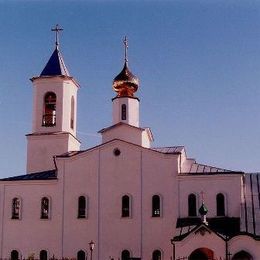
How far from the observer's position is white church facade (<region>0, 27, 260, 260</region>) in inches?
1199

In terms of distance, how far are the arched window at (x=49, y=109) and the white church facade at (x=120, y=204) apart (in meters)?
2.86

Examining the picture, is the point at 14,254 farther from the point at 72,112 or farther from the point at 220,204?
the point at 220,204

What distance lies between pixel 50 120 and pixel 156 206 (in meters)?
8.65

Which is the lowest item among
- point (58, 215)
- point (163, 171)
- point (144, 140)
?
point (58, 215)

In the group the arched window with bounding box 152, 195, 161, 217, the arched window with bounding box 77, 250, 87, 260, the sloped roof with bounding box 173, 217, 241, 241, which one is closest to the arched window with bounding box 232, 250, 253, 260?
the sloped roof with bounding box 173, 217, 241, 241

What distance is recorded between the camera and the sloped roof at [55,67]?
118 ft

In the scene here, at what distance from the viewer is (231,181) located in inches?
1216

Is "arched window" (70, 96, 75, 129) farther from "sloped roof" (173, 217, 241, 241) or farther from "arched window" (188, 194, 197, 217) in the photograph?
"sloped roof" (173, 217, 241, 241)

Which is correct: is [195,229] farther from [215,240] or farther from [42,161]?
[42,161]

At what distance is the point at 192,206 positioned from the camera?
30859 millimetres

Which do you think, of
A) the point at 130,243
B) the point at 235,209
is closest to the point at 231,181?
the point at 235,209

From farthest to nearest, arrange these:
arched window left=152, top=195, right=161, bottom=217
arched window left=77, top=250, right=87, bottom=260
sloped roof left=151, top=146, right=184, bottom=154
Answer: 1. sloped roof left=151, top=146, right=184, bottom=154
2. arched window left=77, top=250, right=87, bottom=260
3. arched window left=152, top=195, right=161, bottom=217

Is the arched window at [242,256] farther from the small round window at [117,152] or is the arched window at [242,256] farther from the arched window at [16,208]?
the arched window at [16,208]

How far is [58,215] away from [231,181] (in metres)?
9.15
